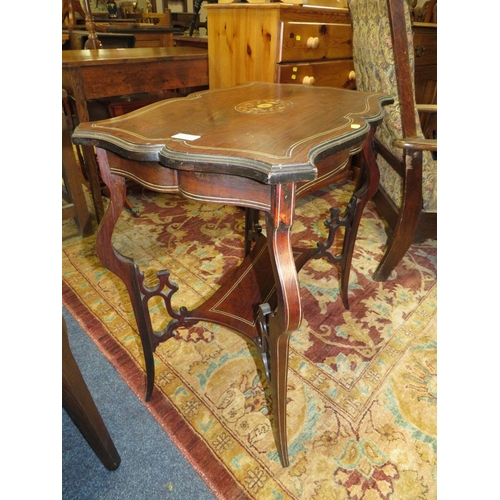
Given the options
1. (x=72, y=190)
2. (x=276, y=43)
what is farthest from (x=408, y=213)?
(x=72, y=190)

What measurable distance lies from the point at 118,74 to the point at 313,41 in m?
1.07

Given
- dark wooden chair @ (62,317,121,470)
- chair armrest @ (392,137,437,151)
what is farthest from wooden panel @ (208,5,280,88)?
dark wooden chair @ (62,317,121,470)

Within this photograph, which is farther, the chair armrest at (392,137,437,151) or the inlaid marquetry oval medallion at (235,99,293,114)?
the chair armrest at (392,137,437,151)

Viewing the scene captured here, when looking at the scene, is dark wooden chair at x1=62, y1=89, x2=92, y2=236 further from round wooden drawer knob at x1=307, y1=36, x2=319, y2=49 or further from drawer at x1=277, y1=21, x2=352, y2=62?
round wooden drawer knob at x1=307, y1=36, x2=319, y2=49

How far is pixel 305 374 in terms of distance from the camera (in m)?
1.34

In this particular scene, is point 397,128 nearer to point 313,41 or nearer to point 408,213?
point 408,213

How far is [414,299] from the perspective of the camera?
5.59 feet

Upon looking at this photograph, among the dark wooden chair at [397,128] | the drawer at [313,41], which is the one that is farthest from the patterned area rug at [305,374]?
the drawer at [313,41]

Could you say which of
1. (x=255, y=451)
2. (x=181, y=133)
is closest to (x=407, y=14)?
(x=181, y=133)

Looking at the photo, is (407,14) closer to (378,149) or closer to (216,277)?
(378,149)

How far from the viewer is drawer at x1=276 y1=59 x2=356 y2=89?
2.00m

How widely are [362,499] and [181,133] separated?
1.05 m

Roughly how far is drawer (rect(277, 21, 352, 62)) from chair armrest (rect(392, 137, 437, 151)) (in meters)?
0.92

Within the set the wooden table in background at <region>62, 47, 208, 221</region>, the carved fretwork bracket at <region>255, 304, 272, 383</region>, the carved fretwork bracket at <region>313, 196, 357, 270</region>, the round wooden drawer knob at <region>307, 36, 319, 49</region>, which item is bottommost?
the carved fretwork bracket at <region>255, 304, 272, 383</region>
